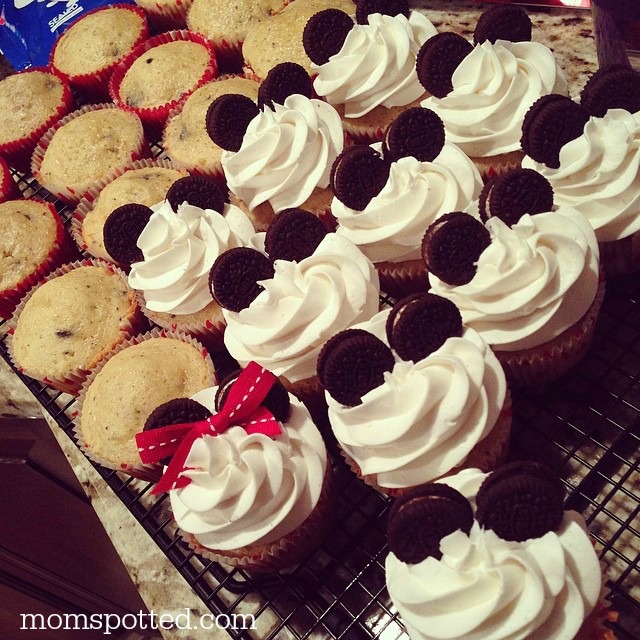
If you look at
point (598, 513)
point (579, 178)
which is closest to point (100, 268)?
point (579, 178)

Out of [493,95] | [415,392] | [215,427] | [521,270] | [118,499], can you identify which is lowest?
[118,499]

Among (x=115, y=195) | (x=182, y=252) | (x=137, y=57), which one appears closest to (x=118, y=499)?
(x=182, y=252)

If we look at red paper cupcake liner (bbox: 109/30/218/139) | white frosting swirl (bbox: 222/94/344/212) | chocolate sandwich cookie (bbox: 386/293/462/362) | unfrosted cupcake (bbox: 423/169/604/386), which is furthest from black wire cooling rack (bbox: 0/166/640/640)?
red paper cupcake liner (bbox: 109/30/218/139)

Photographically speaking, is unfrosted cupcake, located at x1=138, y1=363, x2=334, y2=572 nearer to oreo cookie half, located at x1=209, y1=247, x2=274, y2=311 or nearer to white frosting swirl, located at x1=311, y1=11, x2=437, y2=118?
oreo cookie half, located at x1=209, y1=247, x2=274, y2=311

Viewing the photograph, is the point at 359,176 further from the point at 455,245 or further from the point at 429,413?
the point at 429,413

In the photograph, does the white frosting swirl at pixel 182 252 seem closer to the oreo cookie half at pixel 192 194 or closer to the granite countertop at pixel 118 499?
the oreo cookie half at pixel 192 194

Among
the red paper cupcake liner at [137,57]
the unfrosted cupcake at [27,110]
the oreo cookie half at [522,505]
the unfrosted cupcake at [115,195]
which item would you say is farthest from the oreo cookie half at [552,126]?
the unfrosted cupcake at [27,110]

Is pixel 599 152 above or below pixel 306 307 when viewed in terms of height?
above

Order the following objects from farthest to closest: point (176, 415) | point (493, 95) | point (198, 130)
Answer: point (198, 130), point (493, 95), point (176, 415)
